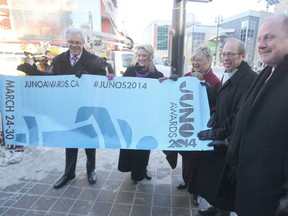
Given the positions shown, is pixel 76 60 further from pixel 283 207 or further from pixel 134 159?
pixel 283 207

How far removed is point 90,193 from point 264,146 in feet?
7.54

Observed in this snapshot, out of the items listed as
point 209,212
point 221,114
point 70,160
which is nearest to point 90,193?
point 70,160

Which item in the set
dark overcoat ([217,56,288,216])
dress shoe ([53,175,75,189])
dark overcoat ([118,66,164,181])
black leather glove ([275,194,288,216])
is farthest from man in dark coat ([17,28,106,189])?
black leather glove ([275,194,288,216])

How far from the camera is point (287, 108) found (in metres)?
1.46

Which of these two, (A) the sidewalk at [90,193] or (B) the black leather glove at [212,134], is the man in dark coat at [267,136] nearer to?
(B) the black leather glove at [212,134]

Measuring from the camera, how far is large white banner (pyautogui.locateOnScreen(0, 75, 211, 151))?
2637 mm

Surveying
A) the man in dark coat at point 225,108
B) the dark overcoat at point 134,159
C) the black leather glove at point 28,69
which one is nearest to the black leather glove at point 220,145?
the man in dark coat at point 225,108

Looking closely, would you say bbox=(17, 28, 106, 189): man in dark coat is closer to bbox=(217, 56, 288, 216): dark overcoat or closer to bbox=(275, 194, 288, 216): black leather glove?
bbox=(217, 56, 288, 216): dark overcoat

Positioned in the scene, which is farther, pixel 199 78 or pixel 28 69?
pixel 28 69

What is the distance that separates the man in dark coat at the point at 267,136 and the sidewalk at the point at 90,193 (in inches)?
51.0

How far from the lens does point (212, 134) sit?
2322 millimetres

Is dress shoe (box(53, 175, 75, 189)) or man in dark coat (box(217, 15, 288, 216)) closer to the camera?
man in dark coat (box(217, 15, 288, 216))

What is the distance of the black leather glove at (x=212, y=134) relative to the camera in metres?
2.22

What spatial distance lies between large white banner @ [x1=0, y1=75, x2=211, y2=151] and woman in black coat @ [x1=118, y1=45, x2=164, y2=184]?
13.1 inches
